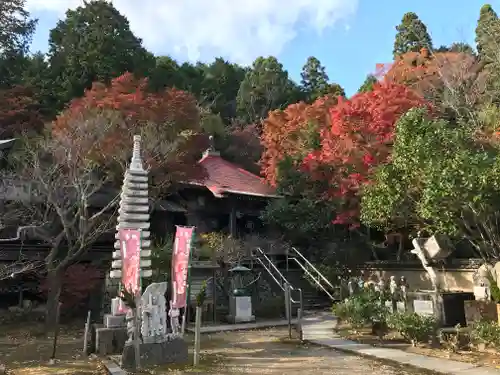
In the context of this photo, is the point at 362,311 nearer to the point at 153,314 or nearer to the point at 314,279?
the point at 153,314

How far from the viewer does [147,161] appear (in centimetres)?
1752

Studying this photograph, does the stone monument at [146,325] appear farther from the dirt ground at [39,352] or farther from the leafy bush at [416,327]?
the leafy bush at [416,327]

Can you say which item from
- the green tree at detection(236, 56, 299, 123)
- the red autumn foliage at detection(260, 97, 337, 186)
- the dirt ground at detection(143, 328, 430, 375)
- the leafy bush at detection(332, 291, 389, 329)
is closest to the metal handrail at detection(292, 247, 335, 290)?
the red autumn foliage at detection(260, 97, 337, 186)

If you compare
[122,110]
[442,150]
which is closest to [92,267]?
[122,110]

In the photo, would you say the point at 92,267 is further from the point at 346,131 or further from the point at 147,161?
the point at 346,131

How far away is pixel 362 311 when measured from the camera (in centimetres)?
1255

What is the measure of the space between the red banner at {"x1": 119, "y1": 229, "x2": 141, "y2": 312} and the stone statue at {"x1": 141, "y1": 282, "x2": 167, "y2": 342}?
32 centimetres

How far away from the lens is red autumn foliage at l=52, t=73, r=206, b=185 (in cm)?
1720

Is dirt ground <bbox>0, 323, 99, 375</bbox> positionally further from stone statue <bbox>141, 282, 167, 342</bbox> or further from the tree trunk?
stone statue <bbox>141, 282, 167, 342</bbox>

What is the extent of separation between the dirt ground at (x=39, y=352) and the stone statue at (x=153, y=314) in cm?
120

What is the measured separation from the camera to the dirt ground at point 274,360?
8680 millimetres

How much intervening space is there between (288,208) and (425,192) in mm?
10455

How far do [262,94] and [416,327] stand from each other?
1304 inches

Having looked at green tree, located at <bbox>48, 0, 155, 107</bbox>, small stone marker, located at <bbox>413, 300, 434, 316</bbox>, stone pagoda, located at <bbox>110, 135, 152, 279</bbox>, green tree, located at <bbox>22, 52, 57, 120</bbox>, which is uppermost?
green tree, located at <bbox>48, 0, 155, 107</bbox>
